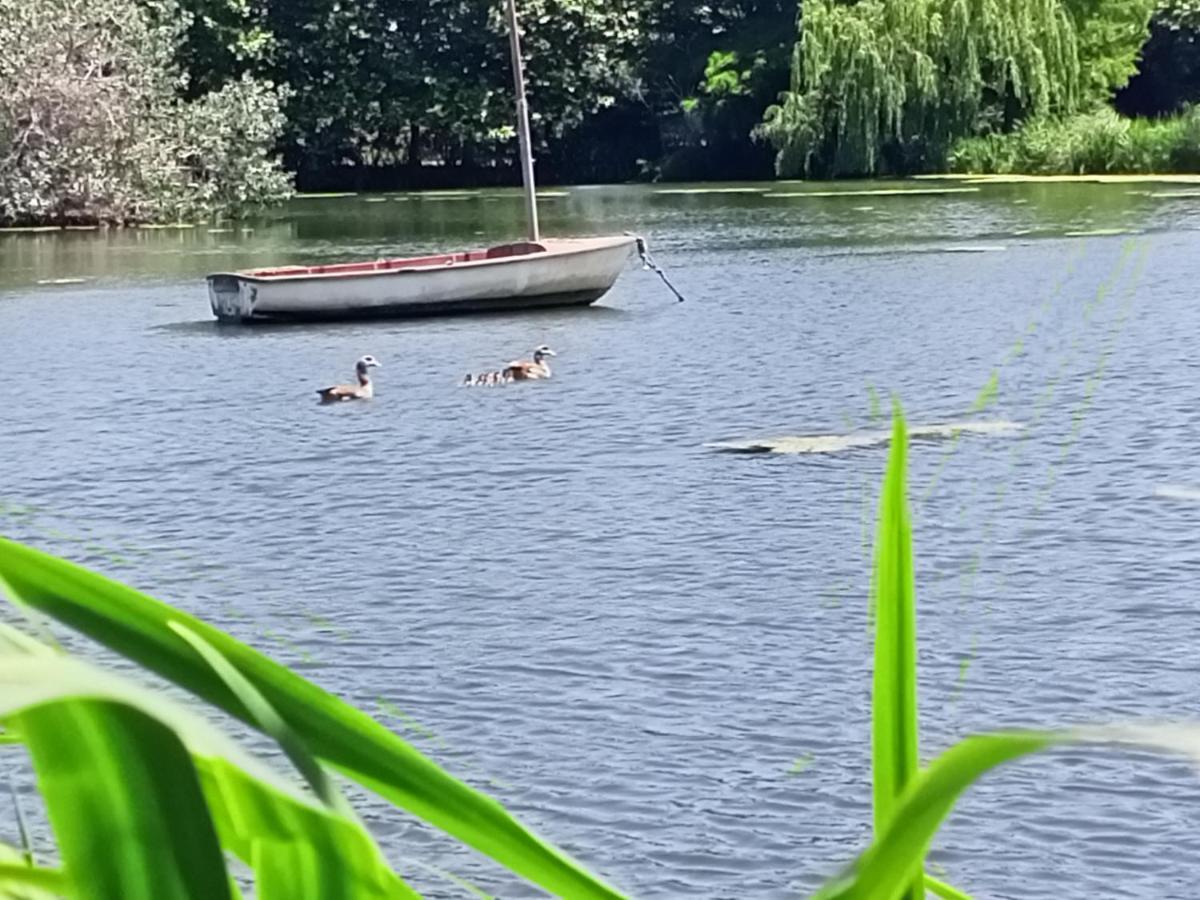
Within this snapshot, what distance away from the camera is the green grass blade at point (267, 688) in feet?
2.48

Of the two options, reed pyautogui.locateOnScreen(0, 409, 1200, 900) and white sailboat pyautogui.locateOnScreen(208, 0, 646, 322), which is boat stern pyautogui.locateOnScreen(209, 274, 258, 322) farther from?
reed pyautogui.locateOnScreen(0, 409, 1200, 900)

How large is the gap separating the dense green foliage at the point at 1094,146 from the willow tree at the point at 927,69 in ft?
1.51

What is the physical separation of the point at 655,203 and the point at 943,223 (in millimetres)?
14139

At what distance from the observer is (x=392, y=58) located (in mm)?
62594

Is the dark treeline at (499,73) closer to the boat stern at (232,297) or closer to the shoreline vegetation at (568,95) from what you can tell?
the shoreline vegetation at (568,95)

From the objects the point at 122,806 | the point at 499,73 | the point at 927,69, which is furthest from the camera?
the point at 499,73

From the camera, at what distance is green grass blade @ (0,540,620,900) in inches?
29.8

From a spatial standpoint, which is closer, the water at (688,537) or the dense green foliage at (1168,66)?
the water at (688,537)

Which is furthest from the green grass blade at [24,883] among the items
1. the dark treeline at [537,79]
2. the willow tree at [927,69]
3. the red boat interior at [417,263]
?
the dark treeline at [537,79]

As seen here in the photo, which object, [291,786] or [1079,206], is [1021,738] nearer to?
[291,786]

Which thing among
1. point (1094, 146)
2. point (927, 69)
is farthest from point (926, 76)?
point (1094, 146)

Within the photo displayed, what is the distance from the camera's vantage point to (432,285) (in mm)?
25844

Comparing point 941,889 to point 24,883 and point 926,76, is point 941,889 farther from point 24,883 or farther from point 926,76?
point 926,76

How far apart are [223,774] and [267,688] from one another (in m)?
0.05
